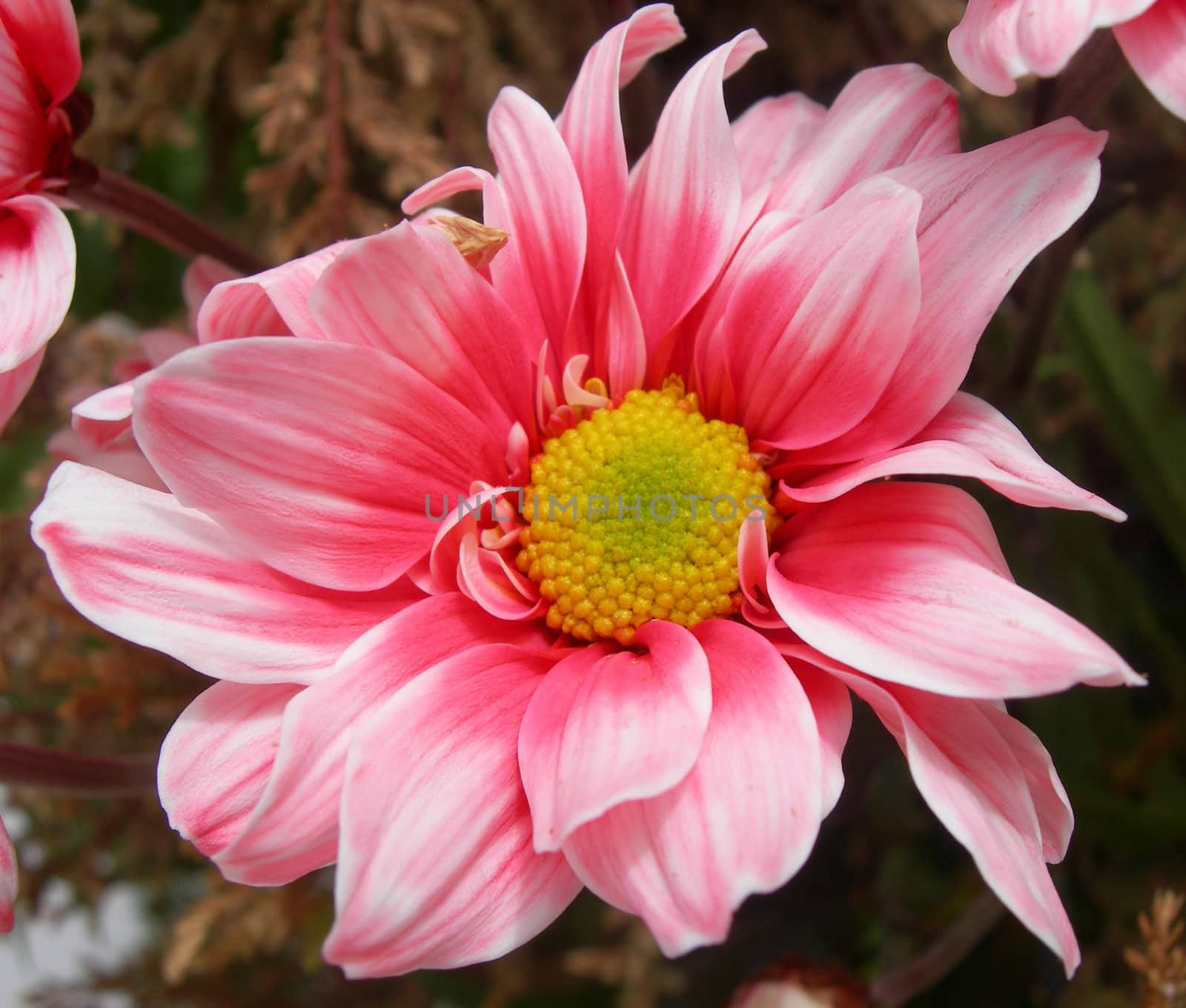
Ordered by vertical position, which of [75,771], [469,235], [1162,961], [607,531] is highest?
[469,235]

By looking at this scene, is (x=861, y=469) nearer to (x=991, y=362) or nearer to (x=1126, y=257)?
(x=991, y=362)

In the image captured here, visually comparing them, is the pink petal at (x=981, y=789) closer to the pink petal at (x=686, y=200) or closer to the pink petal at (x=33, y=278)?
the pink petal at (x=686, y=200)

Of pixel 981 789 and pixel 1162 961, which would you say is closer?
pixel 981 789

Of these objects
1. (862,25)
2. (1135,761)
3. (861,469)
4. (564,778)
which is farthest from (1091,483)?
(564,778)

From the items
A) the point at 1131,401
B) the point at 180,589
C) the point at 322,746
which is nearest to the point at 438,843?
the point at 322,746

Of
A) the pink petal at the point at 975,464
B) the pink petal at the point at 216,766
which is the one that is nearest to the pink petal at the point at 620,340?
the pink petal at the point at 975,464

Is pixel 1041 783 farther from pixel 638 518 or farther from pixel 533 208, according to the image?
pixel 533 208
